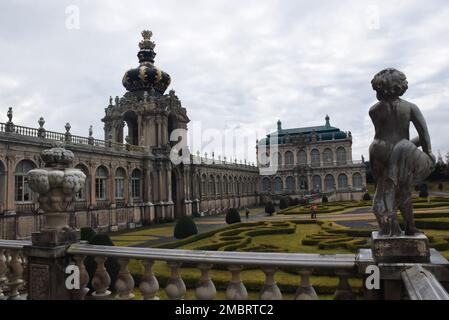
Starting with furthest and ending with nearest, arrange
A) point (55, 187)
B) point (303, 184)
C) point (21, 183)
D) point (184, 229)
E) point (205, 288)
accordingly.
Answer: point (303, 184)
point (21, 183)
point (184, 229)
point (55, 187)
point (205, 288)

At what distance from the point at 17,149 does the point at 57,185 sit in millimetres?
21334

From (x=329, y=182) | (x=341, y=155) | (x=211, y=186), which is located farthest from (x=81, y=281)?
(x=341, y=155)

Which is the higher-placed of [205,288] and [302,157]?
[302,157]

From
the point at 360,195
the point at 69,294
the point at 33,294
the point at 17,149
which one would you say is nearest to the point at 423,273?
the point at 69,294

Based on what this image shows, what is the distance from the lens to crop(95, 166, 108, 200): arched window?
3091 cm

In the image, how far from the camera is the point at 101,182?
3152cm

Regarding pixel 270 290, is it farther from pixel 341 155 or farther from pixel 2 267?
pixel 341 155

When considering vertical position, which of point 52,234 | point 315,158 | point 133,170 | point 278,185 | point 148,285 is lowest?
point 148,285

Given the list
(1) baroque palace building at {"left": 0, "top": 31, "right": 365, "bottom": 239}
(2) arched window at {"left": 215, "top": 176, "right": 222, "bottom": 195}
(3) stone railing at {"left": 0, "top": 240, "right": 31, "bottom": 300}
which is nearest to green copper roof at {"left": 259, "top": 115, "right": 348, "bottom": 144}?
(1) baroque palace building at {"left": 0, "top": 31, "right": 365, "bottom": 239}

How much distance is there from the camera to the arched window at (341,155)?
74.5m

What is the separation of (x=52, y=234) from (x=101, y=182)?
2738 centimetres

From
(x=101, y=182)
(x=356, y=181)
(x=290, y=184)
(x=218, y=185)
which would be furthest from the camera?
(x=290, y=184)

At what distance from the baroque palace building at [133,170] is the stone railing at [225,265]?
398 inches
